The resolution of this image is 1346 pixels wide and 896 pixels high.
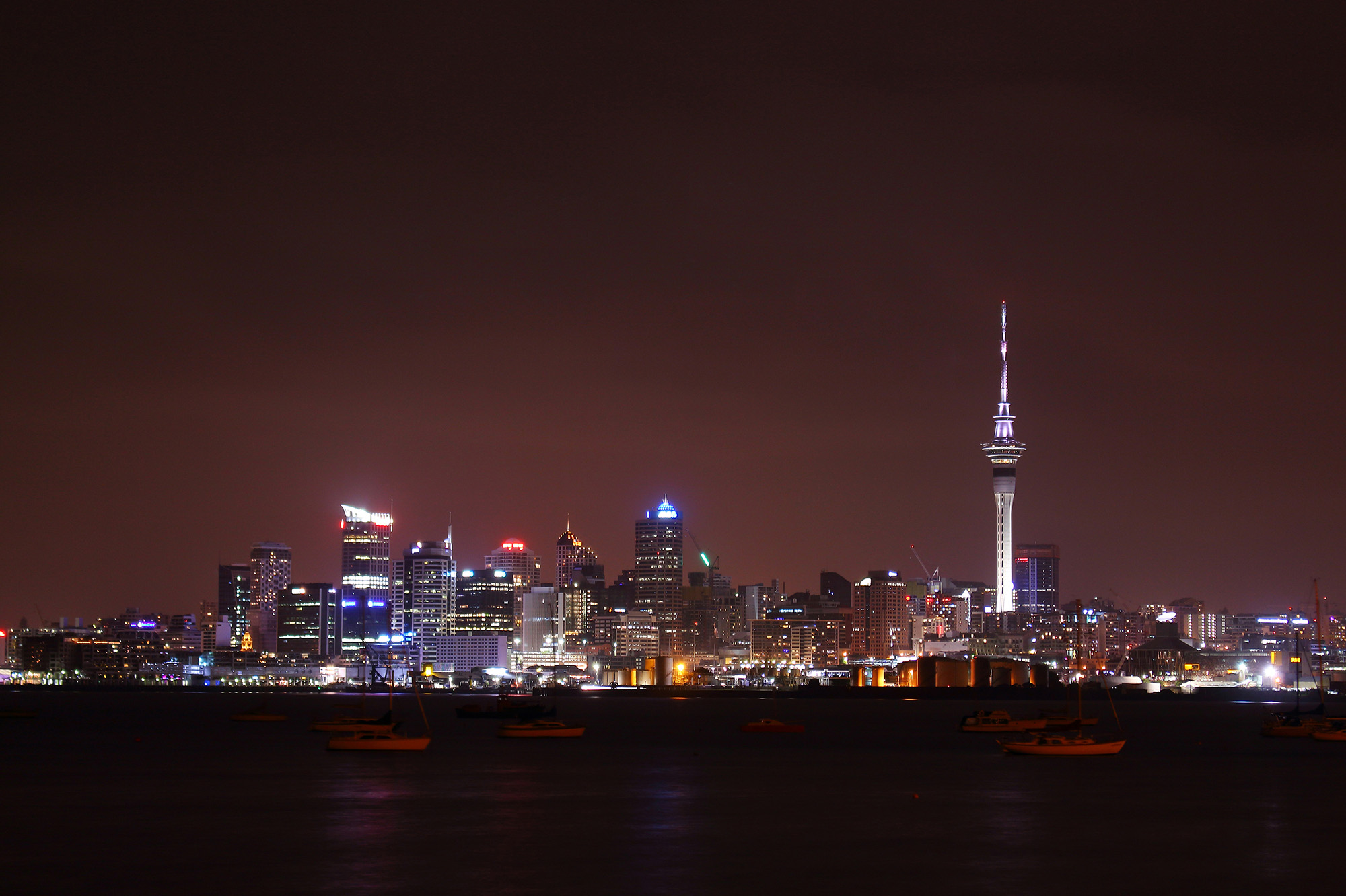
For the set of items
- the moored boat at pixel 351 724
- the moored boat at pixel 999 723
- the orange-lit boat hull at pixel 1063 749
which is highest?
the orange-lit boat hull at pixel 1063 749

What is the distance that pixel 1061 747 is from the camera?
340ft

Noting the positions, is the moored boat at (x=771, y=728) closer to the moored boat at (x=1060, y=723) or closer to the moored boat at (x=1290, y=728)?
the moored boat at (x=1060, y=723)

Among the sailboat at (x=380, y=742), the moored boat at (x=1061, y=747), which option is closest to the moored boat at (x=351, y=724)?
the sailboat at (x=380, y=742)

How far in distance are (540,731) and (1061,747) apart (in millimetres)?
47630

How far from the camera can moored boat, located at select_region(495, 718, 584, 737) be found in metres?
132

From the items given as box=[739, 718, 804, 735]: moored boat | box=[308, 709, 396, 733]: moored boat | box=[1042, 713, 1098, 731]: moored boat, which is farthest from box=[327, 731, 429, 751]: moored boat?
box=[1042, 713, 1098, 731]: moored boat

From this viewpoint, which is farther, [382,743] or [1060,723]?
[1060,723]

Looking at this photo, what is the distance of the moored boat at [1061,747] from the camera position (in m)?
103

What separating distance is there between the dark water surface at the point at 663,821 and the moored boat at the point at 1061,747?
1.02 metres

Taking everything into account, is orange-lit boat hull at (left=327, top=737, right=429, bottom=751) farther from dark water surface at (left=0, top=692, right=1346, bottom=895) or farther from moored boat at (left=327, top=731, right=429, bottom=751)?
dark water surface at (left=0, top=692, right=1346, bottom=895)

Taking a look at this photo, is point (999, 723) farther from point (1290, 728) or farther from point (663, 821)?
point (663, 821)

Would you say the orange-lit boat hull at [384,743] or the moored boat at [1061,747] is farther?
the orange-lit boat hull at [384,743]

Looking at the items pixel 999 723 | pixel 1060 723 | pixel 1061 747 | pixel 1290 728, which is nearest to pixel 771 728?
pixel 999 723

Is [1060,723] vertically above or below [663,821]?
below
